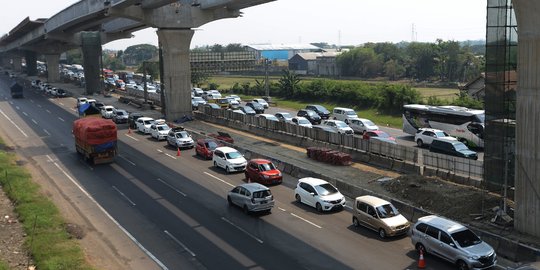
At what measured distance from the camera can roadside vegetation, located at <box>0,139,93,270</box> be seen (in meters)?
20.4

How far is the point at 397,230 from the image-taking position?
2294cm

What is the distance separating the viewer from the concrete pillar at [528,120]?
21047 mm

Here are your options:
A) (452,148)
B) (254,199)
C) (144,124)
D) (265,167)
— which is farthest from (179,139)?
(452,148)

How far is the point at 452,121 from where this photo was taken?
4534 cm

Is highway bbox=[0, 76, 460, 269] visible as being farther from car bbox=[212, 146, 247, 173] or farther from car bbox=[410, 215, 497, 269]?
car bbox=[212, 146, 247, 173]

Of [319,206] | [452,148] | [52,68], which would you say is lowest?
[319,206]

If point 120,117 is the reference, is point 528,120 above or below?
above

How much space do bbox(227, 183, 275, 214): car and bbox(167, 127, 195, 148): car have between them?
712 inches

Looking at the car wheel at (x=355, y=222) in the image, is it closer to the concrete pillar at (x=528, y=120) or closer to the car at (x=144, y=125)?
the concrete pillar at (x=528, y=120)

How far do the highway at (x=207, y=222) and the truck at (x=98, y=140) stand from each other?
3.56 ft

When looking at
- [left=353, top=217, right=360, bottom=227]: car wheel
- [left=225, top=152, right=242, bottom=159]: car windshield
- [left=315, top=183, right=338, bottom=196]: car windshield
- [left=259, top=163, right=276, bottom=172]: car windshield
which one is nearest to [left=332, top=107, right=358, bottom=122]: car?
[left=225, top=152, right=242, bottom=159]: car windshield

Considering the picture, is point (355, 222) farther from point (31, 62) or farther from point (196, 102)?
point (31, 62)

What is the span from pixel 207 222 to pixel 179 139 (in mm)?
20043

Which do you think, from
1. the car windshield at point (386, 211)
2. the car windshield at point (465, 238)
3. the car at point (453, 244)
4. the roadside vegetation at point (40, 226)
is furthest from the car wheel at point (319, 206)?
the roadside vegetation at point (40, 226)
